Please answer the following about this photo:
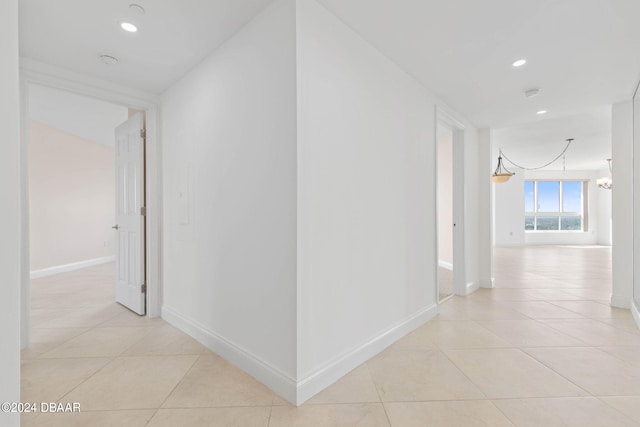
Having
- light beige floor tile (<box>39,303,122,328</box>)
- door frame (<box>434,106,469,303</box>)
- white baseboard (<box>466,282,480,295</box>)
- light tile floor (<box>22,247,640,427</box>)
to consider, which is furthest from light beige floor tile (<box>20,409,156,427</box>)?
white baseboard (<box>466,282,480,295</box>)

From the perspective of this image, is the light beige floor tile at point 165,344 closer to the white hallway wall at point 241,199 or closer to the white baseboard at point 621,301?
the white hallway wall at point 241,199

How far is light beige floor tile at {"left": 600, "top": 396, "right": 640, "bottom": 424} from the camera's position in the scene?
1613 millimetres

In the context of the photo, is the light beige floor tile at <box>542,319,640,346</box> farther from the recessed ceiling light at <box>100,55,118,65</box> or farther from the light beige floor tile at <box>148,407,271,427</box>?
the recessed ceiling light at <box>100,55,118,65</box>

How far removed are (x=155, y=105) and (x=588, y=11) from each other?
376 centimetres

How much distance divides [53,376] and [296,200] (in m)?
2.10

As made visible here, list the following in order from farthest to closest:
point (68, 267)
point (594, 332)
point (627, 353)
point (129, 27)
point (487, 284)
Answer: point (68, 267)
point (487, 284)
point (594, 332)
point (627, 353)
point (129, 27)

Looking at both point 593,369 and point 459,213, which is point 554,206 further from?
point 593,369

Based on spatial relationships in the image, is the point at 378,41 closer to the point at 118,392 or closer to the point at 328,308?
the point at 328,308

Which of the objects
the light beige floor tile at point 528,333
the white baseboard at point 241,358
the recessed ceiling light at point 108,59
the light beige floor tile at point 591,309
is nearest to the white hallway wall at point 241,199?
the white baseboard at point 241,358

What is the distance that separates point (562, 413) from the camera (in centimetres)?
164

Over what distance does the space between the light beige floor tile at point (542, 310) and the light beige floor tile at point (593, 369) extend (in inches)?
32.1

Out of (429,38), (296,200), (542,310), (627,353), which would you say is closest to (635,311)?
(542,310)

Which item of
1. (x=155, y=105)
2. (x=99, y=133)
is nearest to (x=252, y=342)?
(x=155, y=105)

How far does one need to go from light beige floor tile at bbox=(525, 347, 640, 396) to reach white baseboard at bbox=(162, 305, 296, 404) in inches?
74.4
